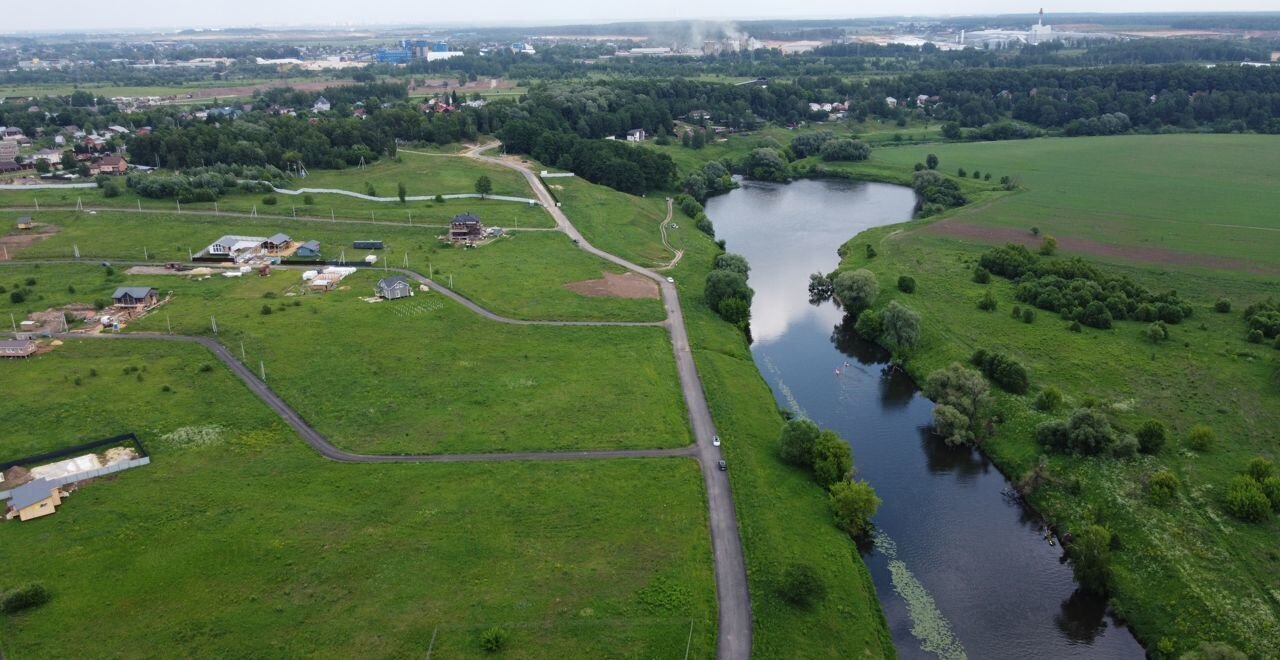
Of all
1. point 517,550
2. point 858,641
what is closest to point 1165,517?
point 858,641

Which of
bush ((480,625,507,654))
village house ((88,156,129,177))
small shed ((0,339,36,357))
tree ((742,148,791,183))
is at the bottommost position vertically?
bush ((480,625,507,654))

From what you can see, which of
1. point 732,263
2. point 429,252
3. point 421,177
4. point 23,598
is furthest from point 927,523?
point 421,177

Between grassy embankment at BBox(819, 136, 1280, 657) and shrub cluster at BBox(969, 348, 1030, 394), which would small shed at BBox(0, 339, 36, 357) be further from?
shrub cluster at BBox(969, 348, 1030, 394)

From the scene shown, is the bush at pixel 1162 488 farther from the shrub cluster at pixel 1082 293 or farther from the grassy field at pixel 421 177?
the grassy field at pixel 421 177

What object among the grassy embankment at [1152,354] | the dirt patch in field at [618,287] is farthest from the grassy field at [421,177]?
the grassy embankment at [1152,354]

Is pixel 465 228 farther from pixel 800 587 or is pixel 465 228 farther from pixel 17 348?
pixel 800 587

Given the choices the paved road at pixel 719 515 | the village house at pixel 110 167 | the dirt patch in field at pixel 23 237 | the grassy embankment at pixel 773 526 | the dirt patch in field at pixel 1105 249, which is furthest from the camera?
the village house at pixel 110 167

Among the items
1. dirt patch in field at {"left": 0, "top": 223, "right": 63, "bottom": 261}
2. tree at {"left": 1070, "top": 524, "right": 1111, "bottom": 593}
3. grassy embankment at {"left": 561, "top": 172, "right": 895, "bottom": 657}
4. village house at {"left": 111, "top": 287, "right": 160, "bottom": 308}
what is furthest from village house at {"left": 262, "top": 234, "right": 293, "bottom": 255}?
tree at {"left": 1070, "top": 524, "right": 1111, "bottom": 593}
